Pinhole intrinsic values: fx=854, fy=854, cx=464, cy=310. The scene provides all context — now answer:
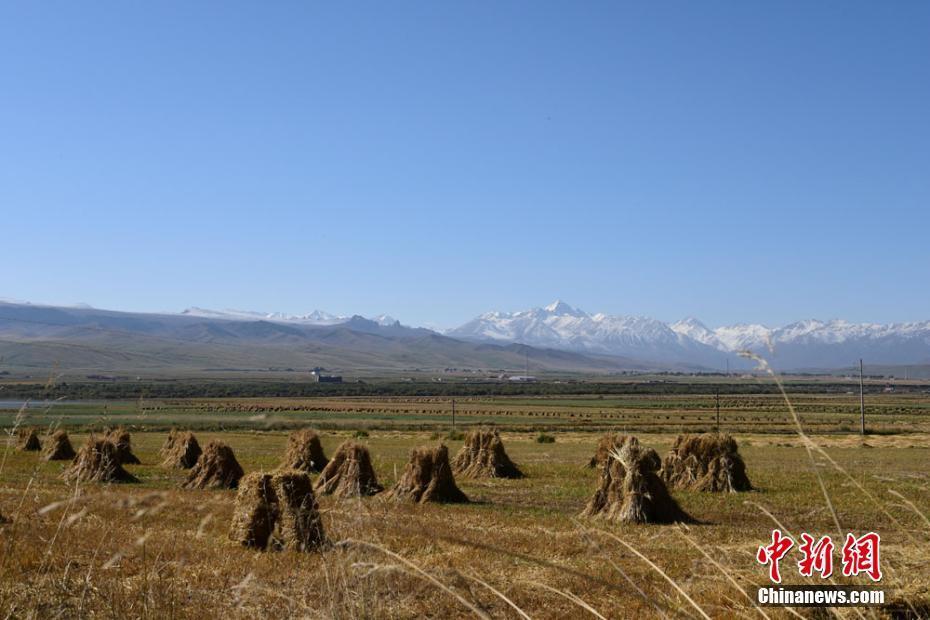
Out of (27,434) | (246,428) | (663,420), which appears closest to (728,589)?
(27,434)

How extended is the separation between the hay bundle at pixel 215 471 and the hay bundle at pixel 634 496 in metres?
9.97

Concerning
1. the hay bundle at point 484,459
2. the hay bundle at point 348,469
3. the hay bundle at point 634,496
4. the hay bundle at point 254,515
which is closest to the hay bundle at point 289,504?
the hay bundle at point 254,515

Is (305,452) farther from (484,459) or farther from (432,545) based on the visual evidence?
(432,545)

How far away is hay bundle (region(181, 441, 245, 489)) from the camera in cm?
2178

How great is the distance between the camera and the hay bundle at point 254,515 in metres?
11.7

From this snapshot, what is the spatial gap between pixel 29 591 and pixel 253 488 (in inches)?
215

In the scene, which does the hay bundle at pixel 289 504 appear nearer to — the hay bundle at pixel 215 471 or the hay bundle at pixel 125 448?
the hay bundle at pixel 215 471

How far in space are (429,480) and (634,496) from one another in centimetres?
526

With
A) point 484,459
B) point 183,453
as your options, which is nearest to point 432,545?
point 484,459

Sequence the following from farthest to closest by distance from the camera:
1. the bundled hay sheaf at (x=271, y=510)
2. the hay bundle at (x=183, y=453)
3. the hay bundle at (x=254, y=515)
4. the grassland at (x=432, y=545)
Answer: the hay bundle at (x=183, y=453) → the hay bundle at (x=254, y=515) → the bundled hay sheaf at (x=271, y=510) → the grassland at (x=432, y=545)

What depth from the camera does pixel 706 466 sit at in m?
22.5

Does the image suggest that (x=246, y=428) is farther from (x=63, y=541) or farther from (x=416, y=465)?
(x=63, y=541)

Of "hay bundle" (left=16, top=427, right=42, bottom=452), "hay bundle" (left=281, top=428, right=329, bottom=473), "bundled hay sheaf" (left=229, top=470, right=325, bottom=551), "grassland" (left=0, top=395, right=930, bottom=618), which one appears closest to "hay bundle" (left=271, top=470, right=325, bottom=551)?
"bundled hay sheaf" (left=229, top=470, right=325, bottom=551)

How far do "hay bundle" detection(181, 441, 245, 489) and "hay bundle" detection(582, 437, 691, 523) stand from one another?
9968mm
